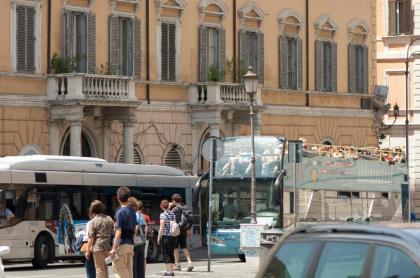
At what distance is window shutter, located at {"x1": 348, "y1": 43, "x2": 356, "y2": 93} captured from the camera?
185ft

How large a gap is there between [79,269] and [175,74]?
559 inches

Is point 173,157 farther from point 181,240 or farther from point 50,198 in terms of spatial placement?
point 181,240

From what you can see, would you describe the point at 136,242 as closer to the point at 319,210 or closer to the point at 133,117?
the point at 319,210

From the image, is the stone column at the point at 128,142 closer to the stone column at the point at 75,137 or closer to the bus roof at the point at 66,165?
the stone column at the point at 75,137

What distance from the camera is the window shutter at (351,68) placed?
2223 inches

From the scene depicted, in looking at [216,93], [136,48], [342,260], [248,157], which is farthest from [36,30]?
[342,260]

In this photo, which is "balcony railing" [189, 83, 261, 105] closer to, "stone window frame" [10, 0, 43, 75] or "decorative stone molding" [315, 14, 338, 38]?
"stone window frame" [10, 0, 43, 75]

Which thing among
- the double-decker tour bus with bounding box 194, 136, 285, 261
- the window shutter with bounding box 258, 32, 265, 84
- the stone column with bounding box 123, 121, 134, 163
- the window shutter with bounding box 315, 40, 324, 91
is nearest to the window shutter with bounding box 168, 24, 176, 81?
the stone column with bounding box 123, 121, 134, 163

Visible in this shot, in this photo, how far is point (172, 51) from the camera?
47.3m

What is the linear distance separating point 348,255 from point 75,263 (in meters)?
28.7

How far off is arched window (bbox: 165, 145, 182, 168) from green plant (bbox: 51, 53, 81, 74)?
20.6 feet

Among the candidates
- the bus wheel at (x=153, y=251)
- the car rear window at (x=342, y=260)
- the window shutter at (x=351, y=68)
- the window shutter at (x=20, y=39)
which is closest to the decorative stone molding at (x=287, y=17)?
the window shutter at (x=351, y=68)

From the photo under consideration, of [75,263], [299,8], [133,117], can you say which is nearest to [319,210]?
[75,263]

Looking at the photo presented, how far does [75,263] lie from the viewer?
37.8m
